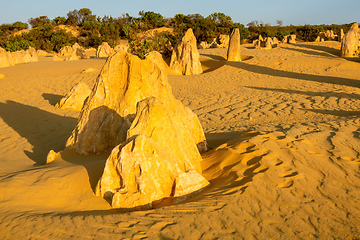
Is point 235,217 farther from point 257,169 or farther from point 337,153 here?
point 337,153

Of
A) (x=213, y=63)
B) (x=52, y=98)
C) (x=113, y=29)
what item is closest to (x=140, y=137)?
(x=52, y=98)

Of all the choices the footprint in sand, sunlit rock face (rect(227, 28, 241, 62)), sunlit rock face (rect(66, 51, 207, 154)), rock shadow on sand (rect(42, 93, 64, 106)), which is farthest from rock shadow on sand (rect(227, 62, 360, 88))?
sunlit rock face (rect(66, 51, 207, 154))

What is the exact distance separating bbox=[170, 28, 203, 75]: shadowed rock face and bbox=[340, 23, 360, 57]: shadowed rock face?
8.66 meters

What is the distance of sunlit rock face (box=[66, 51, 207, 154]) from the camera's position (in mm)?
5379

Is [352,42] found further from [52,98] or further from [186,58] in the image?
[52,98]

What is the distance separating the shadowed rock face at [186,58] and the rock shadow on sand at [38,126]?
801cm

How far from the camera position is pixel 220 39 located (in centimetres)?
3103

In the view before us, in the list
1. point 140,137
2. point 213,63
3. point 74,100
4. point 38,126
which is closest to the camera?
point 140,137

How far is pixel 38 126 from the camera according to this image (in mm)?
7898

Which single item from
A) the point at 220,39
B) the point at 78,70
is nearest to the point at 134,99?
the point at 78,70

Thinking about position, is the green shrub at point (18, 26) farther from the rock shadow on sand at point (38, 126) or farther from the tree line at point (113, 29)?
the rock shadow on sand at point (38, 126)

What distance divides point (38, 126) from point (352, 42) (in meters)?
17.0

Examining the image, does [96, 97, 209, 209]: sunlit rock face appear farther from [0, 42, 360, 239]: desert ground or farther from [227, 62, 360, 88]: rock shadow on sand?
[227, 62, 360, 88]: rock shadow on sand

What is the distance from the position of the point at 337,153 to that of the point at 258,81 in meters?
9.07
